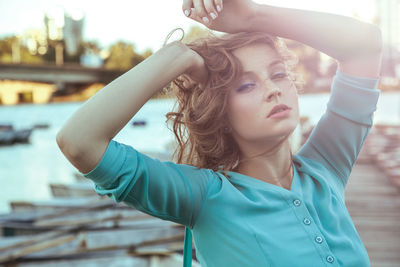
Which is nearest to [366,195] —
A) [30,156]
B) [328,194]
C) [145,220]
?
[145,220]

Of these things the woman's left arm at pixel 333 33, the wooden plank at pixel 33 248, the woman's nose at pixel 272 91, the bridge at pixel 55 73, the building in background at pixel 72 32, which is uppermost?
the woman's left arm at pixel 333 33

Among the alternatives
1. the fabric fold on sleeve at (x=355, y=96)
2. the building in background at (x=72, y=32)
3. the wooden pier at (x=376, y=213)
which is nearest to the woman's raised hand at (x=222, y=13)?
the fabric fold on sleeve at (x=355, y=96)

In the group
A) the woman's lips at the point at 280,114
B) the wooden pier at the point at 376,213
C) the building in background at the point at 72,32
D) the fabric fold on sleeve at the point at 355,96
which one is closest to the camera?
the woman's lips at the point at 280,114

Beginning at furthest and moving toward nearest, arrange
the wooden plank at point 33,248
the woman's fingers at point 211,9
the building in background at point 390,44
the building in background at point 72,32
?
the building in background at point 72,32 → the wooden plank at point 33,248 → the building in background at point 390,44 → the woman's fingers at point 211,9

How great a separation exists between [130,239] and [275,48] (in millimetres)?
4323

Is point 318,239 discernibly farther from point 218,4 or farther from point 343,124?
point 218,4

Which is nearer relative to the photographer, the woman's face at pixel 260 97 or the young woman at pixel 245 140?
the young woman at pixel 245 140

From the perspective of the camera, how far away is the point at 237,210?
118 cm

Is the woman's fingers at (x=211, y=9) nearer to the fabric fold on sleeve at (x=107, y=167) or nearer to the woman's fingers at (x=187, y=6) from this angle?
the woman's fingers at (x=187, y=6)

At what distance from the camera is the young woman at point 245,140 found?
1.07m

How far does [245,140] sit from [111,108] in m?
0.45

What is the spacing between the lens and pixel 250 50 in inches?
51.3

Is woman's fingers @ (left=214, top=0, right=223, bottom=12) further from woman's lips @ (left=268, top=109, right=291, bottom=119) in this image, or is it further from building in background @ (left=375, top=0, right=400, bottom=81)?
building in background @ (left=375, top=0, right=400, bottom=81)

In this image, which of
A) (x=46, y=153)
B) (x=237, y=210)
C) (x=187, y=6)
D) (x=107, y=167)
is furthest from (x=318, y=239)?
(x=46, y=153)
